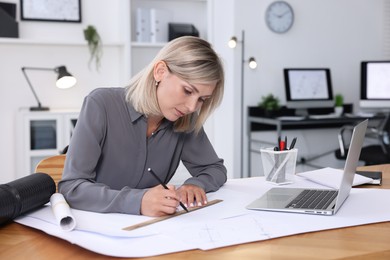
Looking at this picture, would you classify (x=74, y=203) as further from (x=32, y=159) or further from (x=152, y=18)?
(x=152, y=18)

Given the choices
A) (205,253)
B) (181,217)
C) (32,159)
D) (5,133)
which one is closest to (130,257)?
(205,253)

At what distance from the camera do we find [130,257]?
956 millimetres

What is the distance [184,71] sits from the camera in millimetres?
1415

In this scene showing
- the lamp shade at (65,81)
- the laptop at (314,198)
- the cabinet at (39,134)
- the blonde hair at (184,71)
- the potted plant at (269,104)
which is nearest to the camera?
the laptop at (314,198)

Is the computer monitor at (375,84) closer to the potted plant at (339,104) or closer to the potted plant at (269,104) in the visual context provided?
the potted plant at (339,104)

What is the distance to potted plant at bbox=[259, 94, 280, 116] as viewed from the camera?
13.6 feet

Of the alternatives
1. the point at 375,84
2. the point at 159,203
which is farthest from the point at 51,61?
the point at 159,203

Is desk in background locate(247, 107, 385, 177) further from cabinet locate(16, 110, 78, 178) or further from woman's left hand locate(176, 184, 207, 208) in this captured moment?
woman's left hand locate(176, 184, 207, 208)

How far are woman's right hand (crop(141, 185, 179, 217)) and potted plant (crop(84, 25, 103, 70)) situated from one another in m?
2.87

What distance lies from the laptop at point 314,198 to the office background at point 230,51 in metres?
2.63

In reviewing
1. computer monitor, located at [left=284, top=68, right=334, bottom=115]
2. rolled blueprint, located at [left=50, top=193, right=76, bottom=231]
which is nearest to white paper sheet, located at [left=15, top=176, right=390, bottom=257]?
rolled blueprint, located at [left=50, top=193, right=76, bottom=231]

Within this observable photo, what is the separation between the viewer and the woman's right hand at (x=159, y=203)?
1.21 m

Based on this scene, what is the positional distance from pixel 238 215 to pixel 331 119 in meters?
2.98

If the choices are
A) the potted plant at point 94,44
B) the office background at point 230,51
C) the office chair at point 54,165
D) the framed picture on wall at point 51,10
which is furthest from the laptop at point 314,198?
the framed picture on wall at point 51,10
